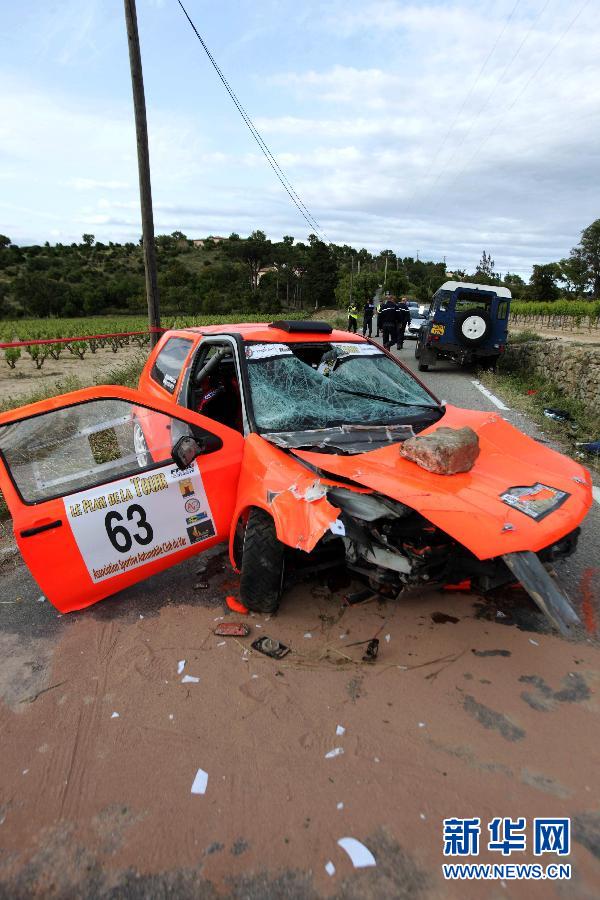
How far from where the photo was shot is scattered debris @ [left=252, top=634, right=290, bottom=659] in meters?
2.75

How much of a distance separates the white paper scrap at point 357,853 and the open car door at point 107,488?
185cm

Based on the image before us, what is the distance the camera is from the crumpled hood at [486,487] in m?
2.31

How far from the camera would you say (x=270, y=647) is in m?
2.80

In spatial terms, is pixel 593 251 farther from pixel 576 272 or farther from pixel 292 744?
pixel 292 744

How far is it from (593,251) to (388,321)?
70.9 metres

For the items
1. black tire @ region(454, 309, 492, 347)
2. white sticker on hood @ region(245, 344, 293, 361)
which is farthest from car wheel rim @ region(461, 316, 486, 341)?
white sticker on hood @ region(245, 344, 293, 361)

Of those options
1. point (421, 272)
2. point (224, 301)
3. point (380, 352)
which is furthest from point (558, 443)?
point (421, 272)

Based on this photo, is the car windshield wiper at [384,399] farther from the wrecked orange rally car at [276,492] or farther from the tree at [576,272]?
the tree at [576,272]

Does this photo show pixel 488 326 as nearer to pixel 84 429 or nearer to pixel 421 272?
pixel 84 429

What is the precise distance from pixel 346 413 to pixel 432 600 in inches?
53.9

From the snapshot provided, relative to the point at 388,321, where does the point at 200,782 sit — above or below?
below

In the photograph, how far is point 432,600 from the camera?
10.5 feet

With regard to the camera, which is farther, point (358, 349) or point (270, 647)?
point (358, 349)

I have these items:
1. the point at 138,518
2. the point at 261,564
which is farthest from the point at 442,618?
the point at 138,518
